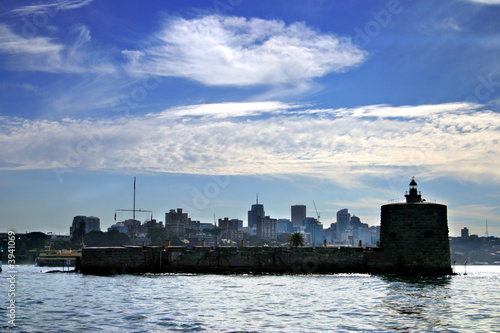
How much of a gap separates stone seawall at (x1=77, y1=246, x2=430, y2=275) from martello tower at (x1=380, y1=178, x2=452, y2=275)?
6.28 ft

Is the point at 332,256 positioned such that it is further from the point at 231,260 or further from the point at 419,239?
the point at 231,260

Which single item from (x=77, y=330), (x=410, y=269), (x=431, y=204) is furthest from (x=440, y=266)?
(x=77, y=330)

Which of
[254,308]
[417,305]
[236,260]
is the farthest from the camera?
[236,260]

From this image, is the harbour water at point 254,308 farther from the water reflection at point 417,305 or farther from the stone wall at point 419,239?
the stone wall at point 419,239

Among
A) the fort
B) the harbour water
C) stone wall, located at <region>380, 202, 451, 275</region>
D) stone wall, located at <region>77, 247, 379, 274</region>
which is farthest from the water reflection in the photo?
stone wall, located at <region>77, 247, 379, 274</region>

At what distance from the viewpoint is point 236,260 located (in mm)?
59188

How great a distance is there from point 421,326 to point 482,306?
10.5 meters

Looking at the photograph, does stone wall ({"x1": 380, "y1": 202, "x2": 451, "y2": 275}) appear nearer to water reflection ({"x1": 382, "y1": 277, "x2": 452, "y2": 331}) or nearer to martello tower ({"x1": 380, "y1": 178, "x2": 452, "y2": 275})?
martello tower ({"x1": 380, "y1": 178, "x2": 452, "y2": 275})

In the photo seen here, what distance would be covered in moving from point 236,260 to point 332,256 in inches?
449

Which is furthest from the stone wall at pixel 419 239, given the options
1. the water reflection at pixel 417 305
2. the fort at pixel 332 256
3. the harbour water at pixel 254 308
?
the harbour water at pixel 254 308

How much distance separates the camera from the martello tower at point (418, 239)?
181ft

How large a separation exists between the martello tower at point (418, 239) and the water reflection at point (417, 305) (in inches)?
358

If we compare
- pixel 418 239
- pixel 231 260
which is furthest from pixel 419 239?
pixel 231 260

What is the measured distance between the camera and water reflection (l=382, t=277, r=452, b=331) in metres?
24.5
